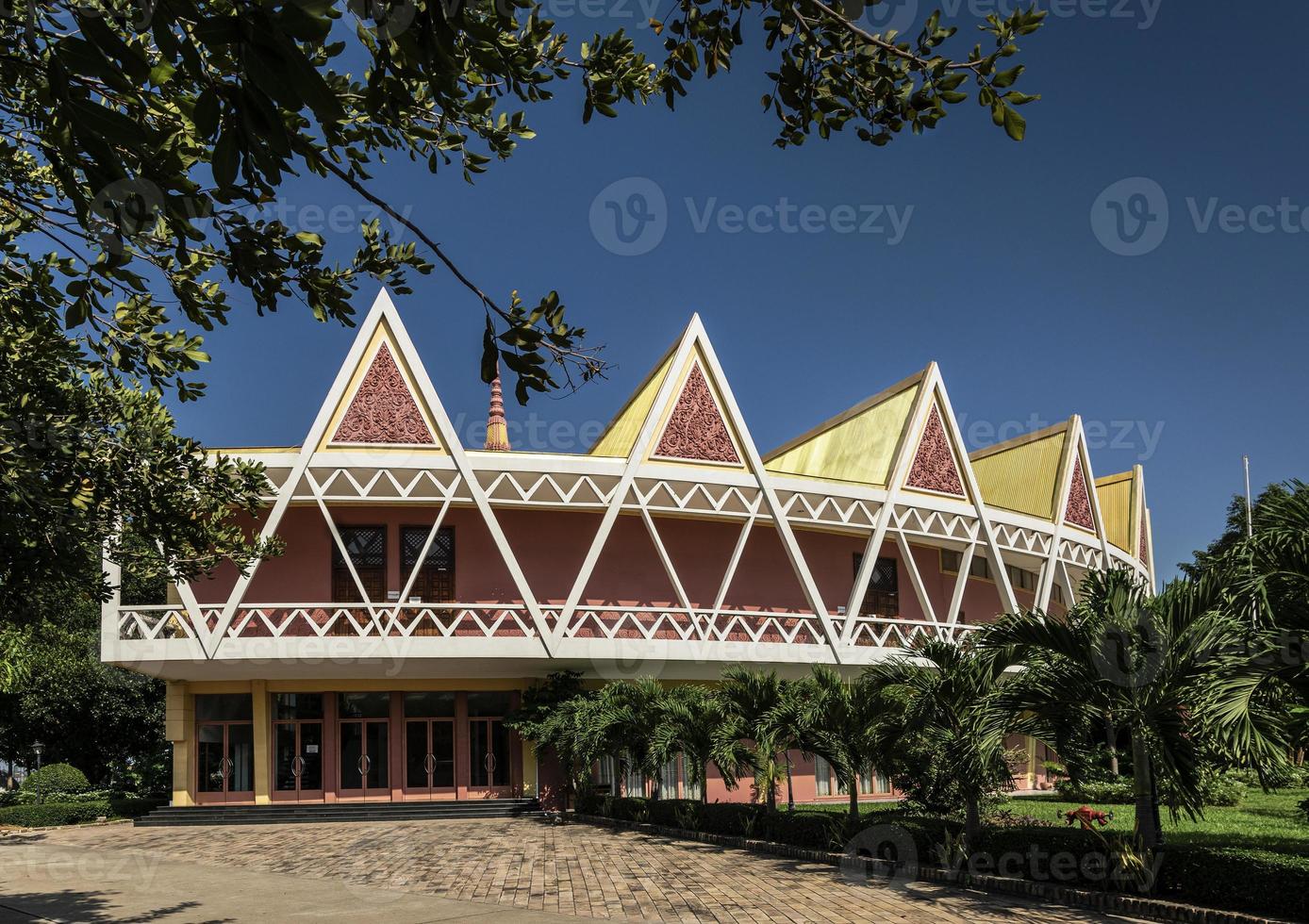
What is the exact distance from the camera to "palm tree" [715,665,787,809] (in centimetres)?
1736

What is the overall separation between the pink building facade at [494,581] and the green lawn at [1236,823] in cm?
496

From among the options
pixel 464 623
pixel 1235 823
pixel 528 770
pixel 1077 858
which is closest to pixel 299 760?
pixel 464 623

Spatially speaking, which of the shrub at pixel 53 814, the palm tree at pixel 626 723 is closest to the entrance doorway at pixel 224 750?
the shrub at pixel 53 814

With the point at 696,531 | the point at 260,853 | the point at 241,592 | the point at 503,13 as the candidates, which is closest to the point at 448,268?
the point at 503,13

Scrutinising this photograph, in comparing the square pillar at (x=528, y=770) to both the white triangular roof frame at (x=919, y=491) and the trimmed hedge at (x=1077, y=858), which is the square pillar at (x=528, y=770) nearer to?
the white triangular roof frame at (x=919, y=491)

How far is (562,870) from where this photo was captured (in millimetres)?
15797

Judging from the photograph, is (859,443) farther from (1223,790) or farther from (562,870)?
(562,870)

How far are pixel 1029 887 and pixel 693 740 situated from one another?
779 cm

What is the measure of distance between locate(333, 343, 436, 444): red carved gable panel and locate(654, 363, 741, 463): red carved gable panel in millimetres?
5851

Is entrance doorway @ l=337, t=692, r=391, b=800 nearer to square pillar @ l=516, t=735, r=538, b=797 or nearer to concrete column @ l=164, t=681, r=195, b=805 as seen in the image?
square pillar @ l=516, t=735, r=538, b=797

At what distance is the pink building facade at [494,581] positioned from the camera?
24.7 metres

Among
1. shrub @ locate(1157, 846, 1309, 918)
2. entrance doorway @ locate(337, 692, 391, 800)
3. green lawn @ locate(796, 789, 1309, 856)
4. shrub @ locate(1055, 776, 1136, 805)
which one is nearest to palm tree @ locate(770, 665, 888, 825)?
green lawn @ locate(796, 789, 1309, 856)

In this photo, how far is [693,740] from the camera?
19.5 m

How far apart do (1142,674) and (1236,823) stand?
1071 cm
